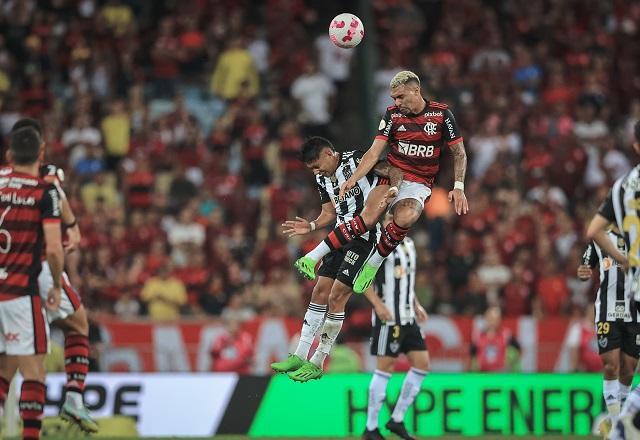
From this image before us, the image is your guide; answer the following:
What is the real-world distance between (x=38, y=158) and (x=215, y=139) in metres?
13.8

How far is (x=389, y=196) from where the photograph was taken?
13.7m

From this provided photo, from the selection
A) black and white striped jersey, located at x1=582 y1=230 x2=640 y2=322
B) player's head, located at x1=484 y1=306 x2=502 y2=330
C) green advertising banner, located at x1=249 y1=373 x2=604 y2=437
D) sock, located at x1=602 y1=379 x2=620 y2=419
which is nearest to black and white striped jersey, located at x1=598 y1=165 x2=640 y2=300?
black and white striped jersey, located at x1=582 y1=230 x2=640 y2=322

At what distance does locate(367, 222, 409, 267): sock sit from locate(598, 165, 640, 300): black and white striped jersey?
2660mm

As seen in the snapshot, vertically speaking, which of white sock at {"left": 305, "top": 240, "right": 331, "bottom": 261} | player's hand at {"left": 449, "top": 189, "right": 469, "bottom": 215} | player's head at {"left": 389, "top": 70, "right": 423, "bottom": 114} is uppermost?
player's head at {"left": 389, "top": 70, "right": 423, "bottom": 114}

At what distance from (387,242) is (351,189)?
815 mm

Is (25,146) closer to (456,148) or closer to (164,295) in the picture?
(456,148)

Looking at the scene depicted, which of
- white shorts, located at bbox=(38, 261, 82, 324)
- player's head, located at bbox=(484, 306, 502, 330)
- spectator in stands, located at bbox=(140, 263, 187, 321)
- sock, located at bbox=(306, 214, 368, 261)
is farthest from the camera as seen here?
spectator in stands, located at bbox=(140, 263, 187, 321)

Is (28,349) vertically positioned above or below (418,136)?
below

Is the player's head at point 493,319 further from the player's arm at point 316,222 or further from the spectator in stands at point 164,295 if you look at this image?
the player's arm at point 316,222

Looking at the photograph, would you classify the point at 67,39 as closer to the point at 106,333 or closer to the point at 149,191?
the point at 149,191

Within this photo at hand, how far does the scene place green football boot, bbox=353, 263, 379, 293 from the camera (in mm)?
13719

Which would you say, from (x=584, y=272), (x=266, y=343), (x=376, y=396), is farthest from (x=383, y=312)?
(x=266, y=343)

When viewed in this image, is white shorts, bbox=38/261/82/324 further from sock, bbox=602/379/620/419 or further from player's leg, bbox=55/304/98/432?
sock, bbox=602/379/620/419

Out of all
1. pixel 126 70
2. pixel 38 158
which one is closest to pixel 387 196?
→ pixel 38 158
